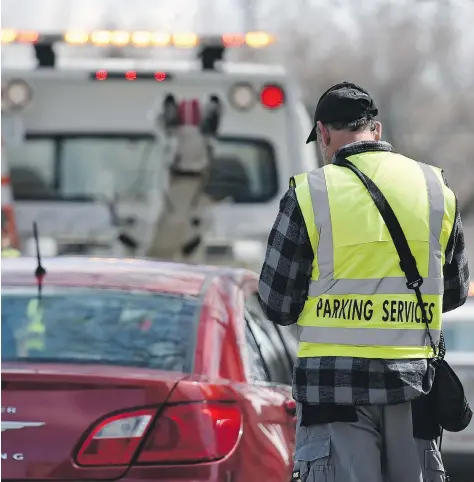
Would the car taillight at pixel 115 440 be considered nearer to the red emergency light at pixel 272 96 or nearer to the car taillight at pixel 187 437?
the car taillight at pixel 187 437

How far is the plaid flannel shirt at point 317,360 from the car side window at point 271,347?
151 centimetres

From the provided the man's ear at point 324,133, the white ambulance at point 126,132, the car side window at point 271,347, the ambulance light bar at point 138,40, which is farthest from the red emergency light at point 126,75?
the man's ear at point 324,133

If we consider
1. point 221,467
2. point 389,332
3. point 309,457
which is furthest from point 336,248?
point 221,467

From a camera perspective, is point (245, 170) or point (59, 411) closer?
point (59, 411)

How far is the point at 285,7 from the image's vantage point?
40188mm

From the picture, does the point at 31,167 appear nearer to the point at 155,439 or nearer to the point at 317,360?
the point at 155,439

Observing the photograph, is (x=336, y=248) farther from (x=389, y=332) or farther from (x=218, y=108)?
(x=218, y=108)

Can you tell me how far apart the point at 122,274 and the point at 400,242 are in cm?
183

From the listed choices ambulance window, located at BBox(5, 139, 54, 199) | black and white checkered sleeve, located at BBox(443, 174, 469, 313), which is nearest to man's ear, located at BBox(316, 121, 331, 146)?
black and white checkered sleeve, located at BBox(443, 174, 469, 313)

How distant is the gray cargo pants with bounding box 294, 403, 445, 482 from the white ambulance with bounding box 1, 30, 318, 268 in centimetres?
577

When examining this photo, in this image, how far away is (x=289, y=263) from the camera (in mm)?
4164

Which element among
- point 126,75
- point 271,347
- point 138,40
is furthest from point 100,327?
point 138,40

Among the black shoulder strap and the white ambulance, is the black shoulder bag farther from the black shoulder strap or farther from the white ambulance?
the white ambulance

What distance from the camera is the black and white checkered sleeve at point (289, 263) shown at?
4.16 meters
